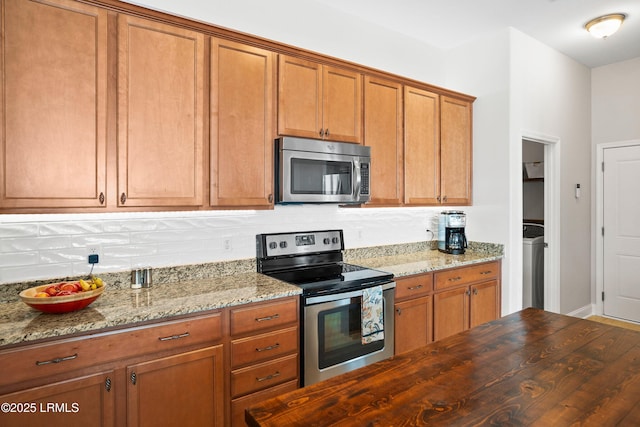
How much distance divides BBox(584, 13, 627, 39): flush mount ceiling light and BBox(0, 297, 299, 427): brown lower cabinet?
144 inches

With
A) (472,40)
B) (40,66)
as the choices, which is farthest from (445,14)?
(40,66)

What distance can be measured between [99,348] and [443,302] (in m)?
2.44

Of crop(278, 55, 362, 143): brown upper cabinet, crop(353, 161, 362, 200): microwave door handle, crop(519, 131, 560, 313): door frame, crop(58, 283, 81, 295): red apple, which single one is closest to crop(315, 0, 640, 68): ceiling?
crop(278, 55, 362, 143): brown upper cabinet

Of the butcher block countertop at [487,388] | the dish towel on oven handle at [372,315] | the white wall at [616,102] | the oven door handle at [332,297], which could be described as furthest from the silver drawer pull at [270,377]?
the white wall at [616,102]

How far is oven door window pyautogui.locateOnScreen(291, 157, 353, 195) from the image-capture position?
8.29ft

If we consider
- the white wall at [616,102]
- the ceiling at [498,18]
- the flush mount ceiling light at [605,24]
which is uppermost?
the ceiling at [498,18]

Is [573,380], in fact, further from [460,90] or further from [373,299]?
[460,90]

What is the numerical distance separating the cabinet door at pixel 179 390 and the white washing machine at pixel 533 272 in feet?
12.1

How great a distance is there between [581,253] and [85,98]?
5134 mm

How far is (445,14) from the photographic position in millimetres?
→ 3268

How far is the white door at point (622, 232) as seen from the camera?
428 cm

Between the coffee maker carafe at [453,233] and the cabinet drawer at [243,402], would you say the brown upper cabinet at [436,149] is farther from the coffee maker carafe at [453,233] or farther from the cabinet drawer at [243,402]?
the cabinet drawer at [243,402]

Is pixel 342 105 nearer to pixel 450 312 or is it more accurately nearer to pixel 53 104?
pixel 53 104

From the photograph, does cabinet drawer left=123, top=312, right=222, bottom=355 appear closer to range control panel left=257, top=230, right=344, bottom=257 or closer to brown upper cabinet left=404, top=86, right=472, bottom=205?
range control panel left=257, top=230, right=344, bottom=257
